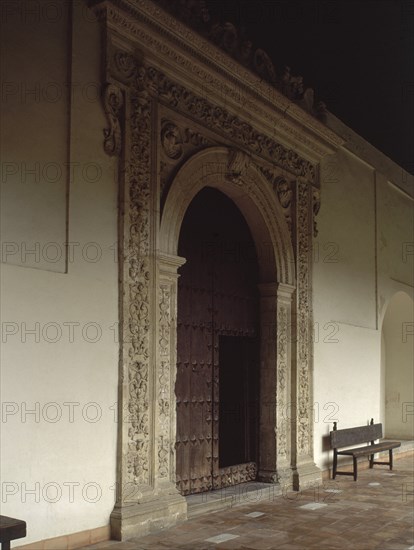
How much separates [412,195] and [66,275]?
10.6 m

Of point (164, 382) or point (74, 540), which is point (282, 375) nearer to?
point (164, 382)

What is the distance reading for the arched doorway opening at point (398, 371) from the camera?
14742 mm

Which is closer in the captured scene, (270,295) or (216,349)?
(216,349)

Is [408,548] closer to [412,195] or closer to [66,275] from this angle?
[66,275]

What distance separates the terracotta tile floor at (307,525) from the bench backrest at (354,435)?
957 millimetres

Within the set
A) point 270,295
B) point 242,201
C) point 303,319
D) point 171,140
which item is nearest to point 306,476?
point 303,319

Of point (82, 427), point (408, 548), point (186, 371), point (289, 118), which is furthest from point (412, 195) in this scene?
point (82, 427)

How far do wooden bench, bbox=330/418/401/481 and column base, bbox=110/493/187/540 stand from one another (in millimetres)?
3750

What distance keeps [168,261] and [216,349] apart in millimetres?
1783

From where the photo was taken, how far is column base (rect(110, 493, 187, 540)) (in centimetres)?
612

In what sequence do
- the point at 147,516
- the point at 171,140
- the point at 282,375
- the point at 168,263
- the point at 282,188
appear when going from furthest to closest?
the point at 282,188 < the point at 282,375 < the point at 171,140 < the point at 168,263 < the point at 147,516

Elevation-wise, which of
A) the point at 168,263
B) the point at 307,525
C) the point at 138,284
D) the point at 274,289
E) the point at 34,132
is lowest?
the point at 307,525

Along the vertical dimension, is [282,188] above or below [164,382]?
above

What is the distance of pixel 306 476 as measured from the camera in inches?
363
